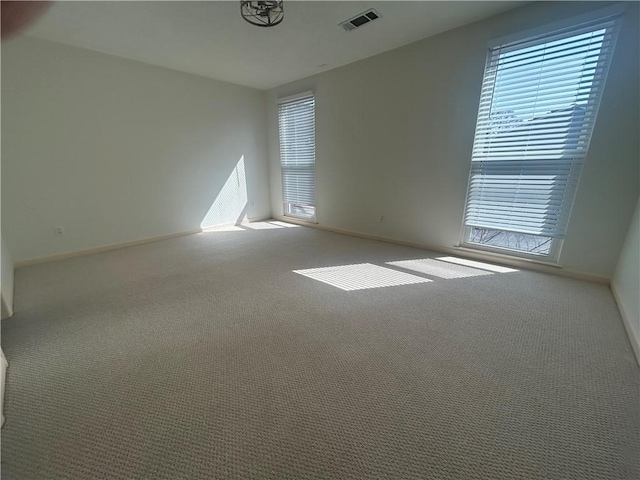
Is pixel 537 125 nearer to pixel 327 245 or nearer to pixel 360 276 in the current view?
pixel 360 276

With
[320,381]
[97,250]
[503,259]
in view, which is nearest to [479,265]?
[503,259]

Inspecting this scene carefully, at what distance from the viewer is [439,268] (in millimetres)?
2703

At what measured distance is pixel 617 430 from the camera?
1.02 metres

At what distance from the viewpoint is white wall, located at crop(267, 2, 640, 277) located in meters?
2.08

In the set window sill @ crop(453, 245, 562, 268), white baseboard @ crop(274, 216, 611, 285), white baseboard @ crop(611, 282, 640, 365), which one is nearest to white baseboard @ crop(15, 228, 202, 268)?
white baseboard @ crop(274, 216, 611, 285)

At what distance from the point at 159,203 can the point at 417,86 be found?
13.0ft

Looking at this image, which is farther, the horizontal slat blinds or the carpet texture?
the horizontal slat blinds

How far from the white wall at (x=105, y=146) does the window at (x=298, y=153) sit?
77 cm

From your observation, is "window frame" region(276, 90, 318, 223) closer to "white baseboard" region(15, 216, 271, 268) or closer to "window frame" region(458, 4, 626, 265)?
"white baseboard" region(15, 216, 271, 268)

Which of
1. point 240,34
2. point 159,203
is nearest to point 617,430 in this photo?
point 240,34

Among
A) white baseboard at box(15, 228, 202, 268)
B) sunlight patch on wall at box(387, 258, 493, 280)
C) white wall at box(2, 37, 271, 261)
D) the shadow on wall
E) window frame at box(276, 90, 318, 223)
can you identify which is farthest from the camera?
the shadow on wall

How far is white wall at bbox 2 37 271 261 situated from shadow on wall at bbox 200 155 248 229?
7 cm

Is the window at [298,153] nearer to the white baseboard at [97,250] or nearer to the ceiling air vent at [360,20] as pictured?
the ceiling air vent at [360,20]

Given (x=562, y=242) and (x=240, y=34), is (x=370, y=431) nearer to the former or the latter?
(x=562, y=242)
